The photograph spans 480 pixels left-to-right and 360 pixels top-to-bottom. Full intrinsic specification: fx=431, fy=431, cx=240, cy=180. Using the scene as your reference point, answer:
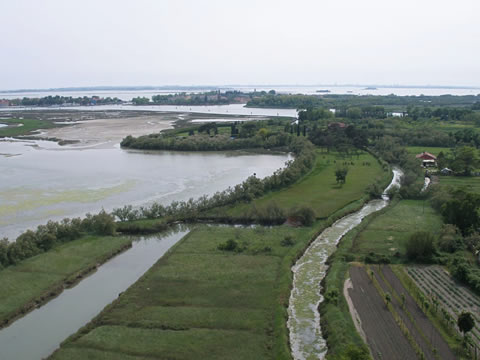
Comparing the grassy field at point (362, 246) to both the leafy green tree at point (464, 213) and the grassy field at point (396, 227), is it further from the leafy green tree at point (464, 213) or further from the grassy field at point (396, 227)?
the leafy green tree at point (464, 213)

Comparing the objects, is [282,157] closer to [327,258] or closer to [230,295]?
[327,258]

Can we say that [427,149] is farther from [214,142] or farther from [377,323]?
[377,323]

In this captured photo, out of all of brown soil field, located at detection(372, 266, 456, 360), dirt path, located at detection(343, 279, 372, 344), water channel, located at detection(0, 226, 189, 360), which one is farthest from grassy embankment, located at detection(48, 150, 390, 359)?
brown soil field, located at detection(372, 266, 456, 360)

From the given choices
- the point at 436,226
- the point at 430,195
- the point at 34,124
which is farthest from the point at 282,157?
the point at 34,124

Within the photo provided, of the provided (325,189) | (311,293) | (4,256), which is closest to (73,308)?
(4,256)

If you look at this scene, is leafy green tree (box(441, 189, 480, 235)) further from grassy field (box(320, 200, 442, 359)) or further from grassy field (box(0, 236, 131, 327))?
grassy field (box(0, 236, 131, 327))

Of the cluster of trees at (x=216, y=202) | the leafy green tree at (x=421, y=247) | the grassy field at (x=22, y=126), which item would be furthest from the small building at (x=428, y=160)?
the grassy field at (x=22, y=126)
